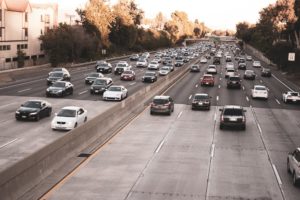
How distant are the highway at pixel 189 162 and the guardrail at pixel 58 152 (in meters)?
0.79

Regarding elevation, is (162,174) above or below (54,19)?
below

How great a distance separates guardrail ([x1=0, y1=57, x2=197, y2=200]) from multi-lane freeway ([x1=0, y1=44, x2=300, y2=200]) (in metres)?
0.77

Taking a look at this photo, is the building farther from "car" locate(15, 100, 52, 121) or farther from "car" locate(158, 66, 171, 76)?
"car" locate(15, 100, 52, 121)

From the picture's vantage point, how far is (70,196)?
16.1 m

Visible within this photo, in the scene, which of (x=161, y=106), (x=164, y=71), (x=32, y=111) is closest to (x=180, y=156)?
(x=32, y=111)

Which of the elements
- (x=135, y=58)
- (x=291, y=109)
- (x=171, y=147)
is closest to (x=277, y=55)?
(x=135, y=58)

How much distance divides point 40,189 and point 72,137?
16.5ft

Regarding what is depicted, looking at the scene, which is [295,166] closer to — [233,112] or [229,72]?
[233,112]

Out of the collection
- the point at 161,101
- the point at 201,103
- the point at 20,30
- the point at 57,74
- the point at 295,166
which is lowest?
the point at 201,103

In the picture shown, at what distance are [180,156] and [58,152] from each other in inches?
237

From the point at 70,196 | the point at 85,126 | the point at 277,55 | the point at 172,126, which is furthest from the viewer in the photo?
the point at 277,55

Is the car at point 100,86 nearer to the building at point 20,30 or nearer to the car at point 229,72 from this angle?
the car at point 229,72

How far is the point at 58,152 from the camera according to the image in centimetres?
1941

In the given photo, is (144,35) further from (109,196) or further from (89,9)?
(109,196)
